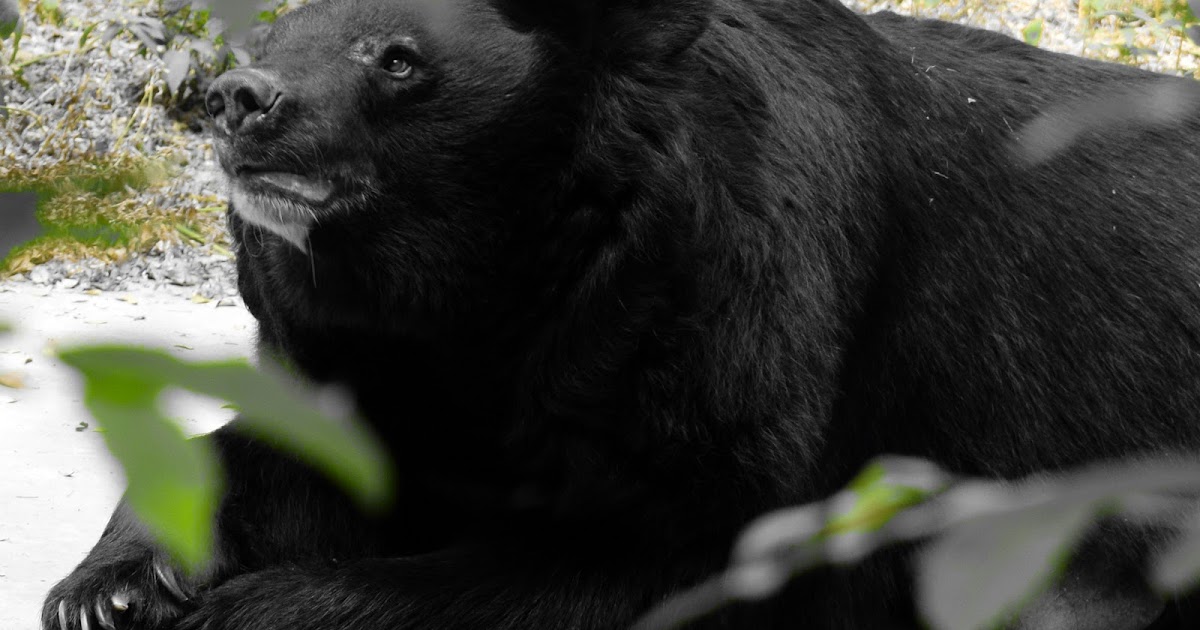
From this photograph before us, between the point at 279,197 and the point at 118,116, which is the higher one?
the point at 279,197

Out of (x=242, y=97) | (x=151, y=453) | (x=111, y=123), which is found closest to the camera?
(x=151, y=453)

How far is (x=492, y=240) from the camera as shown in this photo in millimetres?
3082

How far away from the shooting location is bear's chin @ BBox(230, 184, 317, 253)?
2811 mm

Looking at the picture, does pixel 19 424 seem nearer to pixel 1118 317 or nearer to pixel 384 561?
pixel 384 561

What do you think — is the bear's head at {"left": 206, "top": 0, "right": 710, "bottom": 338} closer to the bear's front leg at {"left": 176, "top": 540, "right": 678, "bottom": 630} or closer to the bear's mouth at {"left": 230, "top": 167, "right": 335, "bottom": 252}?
the bear's mouth at {"left": 230, "top": 167, "right": 335, "bottom": 252}

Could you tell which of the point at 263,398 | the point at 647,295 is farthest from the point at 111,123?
the point at 263,398

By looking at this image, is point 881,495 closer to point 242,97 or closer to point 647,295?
point 647,295

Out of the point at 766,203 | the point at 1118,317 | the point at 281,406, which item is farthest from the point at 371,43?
the point at 281,406

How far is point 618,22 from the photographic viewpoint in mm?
2938

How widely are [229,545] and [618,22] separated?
157cm

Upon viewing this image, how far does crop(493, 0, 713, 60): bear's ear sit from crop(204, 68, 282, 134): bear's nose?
0.66 m

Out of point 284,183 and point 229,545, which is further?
point 229,545

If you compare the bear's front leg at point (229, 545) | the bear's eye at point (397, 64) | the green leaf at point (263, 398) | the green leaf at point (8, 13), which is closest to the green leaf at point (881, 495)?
the green leaf at point (263, 398)

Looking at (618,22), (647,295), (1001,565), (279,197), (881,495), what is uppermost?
(1001,565)
